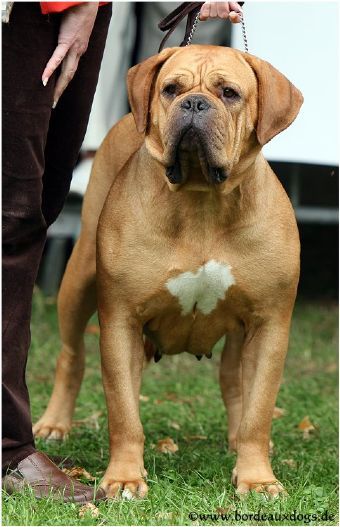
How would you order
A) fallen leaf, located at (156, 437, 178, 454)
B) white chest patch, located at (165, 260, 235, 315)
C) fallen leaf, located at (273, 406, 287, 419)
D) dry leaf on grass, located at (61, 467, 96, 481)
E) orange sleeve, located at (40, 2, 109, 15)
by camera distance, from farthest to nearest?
fallen leaf, located at (273, 406, 287, 419) → fallen leaf, located at (156, 437, 178, 454) → dry leaf on grass, located at (61, 467, 96, 481) → white chest patch, located at (165, 260, 235, 315) → orange sleeve, located at (40, 2, 109, 15)

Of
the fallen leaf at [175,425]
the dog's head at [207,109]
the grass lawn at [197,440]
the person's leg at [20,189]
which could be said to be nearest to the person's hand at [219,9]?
the dog's head at [207,109]

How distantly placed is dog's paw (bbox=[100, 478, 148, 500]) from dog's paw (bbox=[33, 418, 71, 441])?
1070 mm

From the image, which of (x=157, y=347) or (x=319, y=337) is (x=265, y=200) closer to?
(x=157, y=347)

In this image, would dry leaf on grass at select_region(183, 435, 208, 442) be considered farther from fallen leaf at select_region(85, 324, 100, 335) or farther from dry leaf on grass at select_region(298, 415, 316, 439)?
fallen leaf at select_region(85, 324, 100, 335)

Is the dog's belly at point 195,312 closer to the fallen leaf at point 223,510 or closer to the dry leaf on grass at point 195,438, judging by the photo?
the dry leaf on grass at point 195,438

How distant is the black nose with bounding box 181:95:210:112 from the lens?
3.54 meters

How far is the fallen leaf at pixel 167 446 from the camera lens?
4465 millimetres

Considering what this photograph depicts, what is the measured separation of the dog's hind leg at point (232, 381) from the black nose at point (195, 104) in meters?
1.43

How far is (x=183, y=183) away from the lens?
375 cm

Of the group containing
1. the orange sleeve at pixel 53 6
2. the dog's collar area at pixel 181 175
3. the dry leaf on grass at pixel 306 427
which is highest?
the orange sleeve at pixel 53 6

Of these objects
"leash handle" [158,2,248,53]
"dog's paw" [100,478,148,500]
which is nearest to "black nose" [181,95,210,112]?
"leash handle" [158,2,248,53]

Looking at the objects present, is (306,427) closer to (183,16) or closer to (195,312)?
(195,312)

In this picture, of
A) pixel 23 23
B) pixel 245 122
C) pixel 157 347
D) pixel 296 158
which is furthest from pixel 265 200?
pixel 296 158

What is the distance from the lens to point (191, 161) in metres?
3.67
